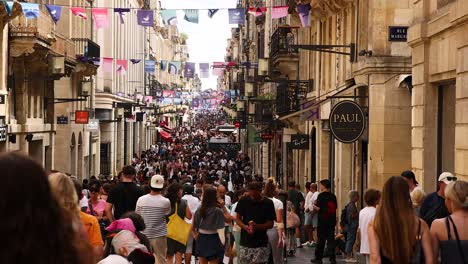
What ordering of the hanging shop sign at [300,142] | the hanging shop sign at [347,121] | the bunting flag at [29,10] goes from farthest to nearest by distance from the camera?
the hanging shop sign at [300,142], the bunting flag at [29,10], the hanging shop sign at [347,121]

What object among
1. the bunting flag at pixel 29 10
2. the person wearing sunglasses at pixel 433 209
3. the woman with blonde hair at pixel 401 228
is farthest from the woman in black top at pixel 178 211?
the bunting flag at pixel 29 10

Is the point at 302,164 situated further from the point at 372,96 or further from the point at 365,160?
the point at 372,96

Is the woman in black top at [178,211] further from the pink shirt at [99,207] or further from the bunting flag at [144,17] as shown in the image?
the bunting flag at [144,17]

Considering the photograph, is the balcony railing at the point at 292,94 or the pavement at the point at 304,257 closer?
the pavement at the point at 304,257

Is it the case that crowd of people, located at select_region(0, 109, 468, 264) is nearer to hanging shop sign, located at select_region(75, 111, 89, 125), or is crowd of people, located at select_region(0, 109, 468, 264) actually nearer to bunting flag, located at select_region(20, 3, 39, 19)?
bunting flag, located at select_region(20, 3, 39, 19)

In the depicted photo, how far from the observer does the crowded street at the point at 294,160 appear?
607cm

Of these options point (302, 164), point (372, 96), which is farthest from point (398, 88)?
point (302, 164)

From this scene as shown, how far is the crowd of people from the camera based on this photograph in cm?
256

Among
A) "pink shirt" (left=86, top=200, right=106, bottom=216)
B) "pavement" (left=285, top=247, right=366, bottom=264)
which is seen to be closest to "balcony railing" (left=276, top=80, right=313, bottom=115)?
"pavement" (left=285, top=247, right=366, bottom=264)

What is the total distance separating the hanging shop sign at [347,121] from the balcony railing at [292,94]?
41.9 ft

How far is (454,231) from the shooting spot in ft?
20.7

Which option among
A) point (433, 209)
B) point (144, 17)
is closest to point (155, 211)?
point (433, 209)

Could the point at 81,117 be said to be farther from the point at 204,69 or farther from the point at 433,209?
the point at 433,209

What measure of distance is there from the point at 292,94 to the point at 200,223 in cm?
2136
